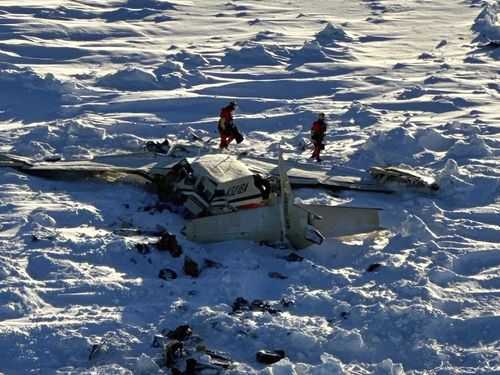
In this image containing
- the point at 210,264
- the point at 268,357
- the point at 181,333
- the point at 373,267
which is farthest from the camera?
the point at 373,267

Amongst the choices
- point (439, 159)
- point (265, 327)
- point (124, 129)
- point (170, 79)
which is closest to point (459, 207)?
point (439, 159)

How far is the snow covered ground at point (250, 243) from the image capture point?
41.7ft

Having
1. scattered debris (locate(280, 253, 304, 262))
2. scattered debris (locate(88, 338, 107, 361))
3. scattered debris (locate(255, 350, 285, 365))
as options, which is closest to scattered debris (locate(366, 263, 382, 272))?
scattered debris (locate(280, 253, 304, 262))

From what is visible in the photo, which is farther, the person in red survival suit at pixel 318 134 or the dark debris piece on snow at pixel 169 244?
the person in red survival suit at pixel 318 134

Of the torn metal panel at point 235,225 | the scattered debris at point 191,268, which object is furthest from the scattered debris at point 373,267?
the scattered debris at point 191,268

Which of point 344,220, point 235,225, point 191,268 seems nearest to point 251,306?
point 191,268

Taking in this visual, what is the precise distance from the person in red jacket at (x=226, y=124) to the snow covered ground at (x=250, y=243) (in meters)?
0.74

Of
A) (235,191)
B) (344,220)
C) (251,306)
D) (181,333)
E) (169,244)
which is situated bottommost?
(251,306)

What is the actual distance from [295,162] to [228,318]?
6.54 m

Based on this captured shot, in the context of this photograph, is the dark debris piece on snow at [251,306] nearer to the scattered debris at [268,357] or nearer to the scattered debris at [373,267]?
the scattered debris at [268,357]

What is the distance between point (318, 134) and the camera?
1981 cm

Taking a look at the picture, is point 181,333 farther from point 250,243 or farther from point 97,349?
point 250,243

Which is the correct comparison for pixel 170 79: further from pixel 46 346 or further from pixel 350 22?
pixel 46 346

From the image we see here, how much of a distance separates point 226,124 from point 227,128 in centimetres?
10
